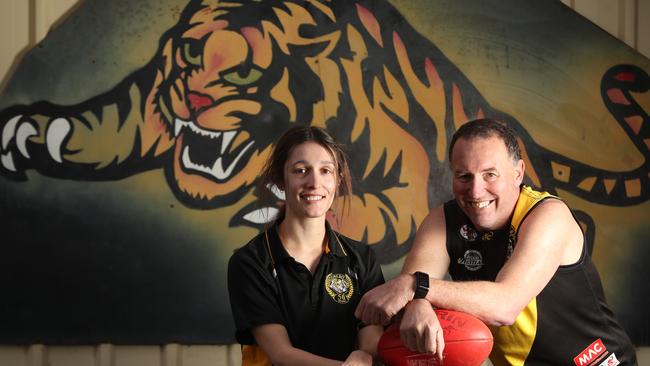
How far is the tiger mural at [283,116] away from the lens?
299 cm

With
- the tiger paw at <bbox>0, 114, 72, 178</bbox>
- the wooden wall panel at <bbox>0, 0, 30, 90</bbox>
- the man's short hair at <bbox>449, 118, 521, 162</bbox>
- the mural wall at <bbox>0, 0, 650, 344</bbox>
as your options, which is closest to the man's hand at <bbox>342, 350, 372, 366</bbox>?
the man's short hair at <bbox>449, 118, 521, 162</bbox>

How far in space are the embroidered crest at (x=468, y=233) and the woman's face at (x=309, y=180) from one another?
1.22 feet

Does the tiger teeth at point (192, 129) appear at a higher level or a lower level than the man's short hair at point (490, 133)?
higher

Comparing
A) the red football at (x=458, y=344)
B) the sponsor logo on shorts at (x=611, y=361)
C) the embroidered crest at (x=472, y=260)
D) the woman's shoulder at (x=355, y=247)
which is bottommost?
the sponsor logo on shorts at (x=611, y=361)

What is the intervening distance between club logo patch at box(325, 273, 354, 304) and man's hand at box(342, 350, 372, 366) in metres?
0.17

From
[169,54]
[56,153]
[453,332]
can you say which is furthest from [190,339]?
[453,332]

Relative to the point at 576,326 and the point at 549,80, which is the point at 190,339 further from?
the point at 549,80

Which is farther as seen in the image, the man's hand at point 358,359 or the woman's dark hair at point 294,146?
the woman's dark hair at point 294,146

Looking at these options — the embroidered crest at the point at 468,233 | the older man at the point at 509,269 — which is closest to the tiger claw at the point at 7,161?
the older man at the point at 509,269

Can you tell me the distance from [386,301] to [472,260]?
382mm

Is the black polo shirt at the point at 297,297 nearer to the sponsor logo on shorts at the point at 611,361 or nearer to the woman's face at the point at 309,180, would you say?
the woman's face at the point at 309,180

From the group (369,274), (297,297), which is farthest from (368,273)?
(297,297)

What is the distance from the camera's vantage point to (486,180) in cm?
206

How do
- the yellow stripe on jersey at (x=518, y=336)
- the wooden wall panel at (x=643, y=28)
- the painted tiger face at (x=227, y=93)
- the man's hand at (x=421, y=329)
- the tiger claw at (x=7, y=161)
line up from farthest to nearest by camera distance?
the wooden wall panel at (x=643, y=28)
the painted tiger face at (x=227, y=93)
the tiger claw at (x=7, y=161)
the yellow stripe on jersey at (x=518, y=336)
the man's hand at (x=421, y=329)
